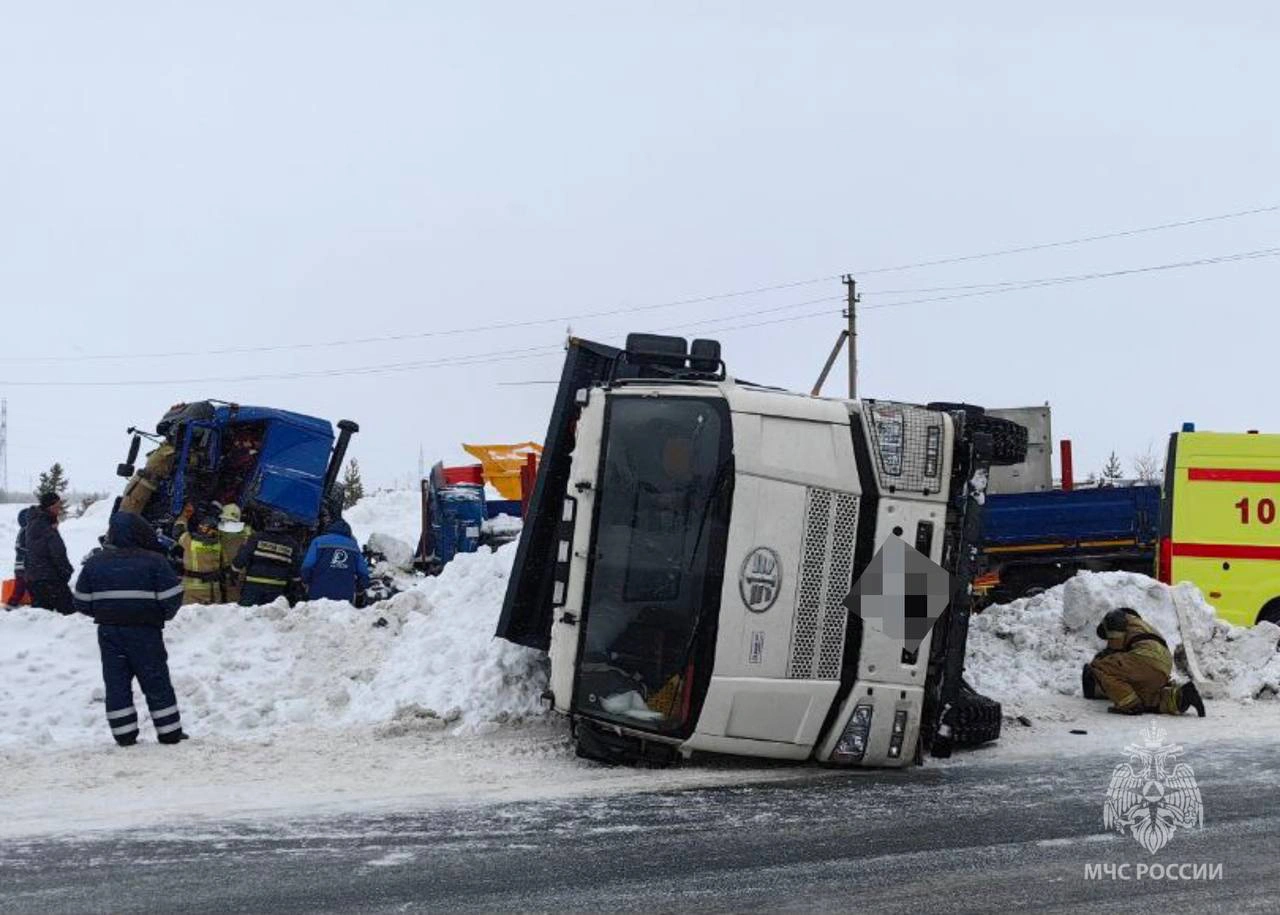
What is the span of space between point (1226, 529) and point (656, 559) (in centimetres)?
837

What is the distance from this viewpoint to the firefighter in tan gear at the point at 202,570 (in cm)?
1198

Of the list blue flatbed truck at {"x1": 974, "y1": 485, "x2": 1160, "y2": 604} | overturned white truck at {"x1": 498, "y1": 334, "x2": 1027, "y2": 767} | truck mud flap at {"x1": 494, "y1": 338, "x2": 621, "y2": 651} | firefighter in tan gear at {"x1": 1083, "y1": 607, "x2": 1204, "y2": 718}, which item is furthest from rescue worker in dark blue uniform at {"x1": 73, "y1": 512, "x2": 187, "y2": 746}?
blue flatbed truck at {"x1": 974, "y1": 485, "x2": 1160, "y2": 604}

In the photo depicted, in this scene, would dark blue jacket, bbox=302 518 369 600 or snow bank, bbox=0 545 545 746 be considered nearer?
snow bank, bbox=0 545 545 746

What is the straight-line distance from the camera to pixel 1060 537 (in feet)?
52.6

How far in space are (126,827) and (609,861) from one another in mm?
2347

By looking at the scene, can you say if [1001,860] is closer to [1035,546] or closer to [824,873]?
[824,873]

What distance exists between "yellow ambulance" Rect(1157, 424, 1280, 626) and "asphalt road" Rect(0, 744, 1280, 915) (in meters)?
6.70

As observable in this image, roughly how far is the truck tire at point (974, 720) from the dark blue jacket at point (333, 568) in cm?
569

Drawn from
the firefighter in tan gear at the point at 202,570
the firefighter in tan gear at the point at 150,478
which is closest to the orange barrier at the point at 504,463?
the firefighter in tan gear at the point at 150,478

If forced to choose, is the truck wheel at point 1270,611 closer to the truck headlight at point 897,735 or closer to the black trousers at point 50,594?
the truck headlight at point 897,735

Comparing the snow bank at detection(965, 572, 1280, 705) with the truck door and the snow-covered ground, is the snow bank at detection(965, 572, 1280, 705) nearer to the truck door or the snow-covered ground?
the snow-covered ground

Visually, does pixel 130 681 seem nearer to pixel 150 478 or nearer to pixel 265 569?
pixel 265 569

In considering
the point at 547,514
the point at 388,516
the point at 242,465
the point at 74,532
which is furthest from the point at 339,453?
the point at 74,532

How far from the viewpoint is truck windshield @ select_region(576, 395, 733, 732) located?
6785 mm
